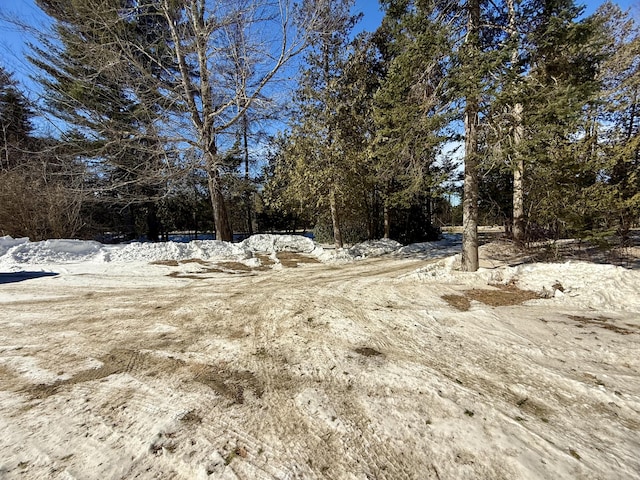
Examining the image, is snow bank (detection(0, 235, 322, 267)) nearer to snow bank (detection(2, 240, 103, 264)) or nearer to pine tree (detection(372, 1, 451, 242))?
snow bank (detection(2, 240, 103, 264))

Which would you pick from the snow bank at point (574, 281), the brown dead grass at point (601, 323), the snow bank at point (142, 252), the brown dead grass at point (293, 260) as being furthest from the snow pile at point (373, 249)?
the brown dead grass at point (601, 323)

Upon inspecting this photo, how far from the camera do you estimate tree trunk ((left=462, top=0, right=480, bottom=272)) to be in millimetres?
5367

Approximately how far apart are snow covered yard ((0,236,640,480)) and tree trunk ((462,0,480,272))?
128 centimetres

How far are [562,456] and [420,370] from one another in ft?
3.40

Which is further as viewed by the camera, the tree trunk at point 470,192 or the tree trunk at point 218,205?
the tree trunk at point 218,205

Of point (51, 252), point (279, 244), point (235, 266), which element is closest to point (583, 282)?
point (235, 266)

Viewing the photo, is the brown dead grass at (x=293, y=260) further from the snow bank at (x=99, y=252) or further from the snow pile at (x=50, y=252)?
the snow pile at (x=50, y=252)

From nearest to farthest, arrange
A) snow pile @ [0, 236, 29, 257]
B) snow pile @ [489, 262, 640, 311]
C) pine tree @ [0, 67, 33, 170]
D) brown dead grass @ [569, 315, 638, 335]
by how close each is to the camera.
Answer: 1. brown dead grass @ [569, 315, 638, 335]
2. snow pile @ [489, 262, 640, 311]
3. snow pile @ [0, 236, 29, 257]
4. pine tree @ [0, 67, 33, 170]

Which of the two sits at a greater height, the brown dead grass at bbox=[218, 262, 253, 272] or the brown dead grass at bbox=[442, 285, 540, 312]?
the brown dead grass at bbox=[218, 262, 253, 272]

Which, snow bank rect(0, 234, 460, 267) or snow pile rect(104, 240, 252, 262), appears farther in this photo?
snow pile rect(104, 240, 252, 262)

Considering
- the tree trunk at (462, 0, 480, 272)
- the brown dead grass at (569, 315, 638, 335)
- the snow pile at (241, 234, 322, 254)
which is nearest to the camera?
the brown dead grass at (569, 315, 638, 335)

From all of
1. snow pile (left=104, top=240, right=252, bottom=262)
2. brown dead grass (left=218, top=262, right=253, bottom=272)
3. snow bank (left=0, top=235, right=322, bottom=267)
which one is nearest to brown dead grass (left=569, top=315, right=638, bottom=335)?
brown dead grass (left=218, top=262, right=253, bottom=272)

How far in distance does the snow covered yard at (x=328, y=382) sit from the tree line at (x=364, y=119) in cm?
270

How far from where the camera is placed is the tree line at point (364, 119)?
5301mm
